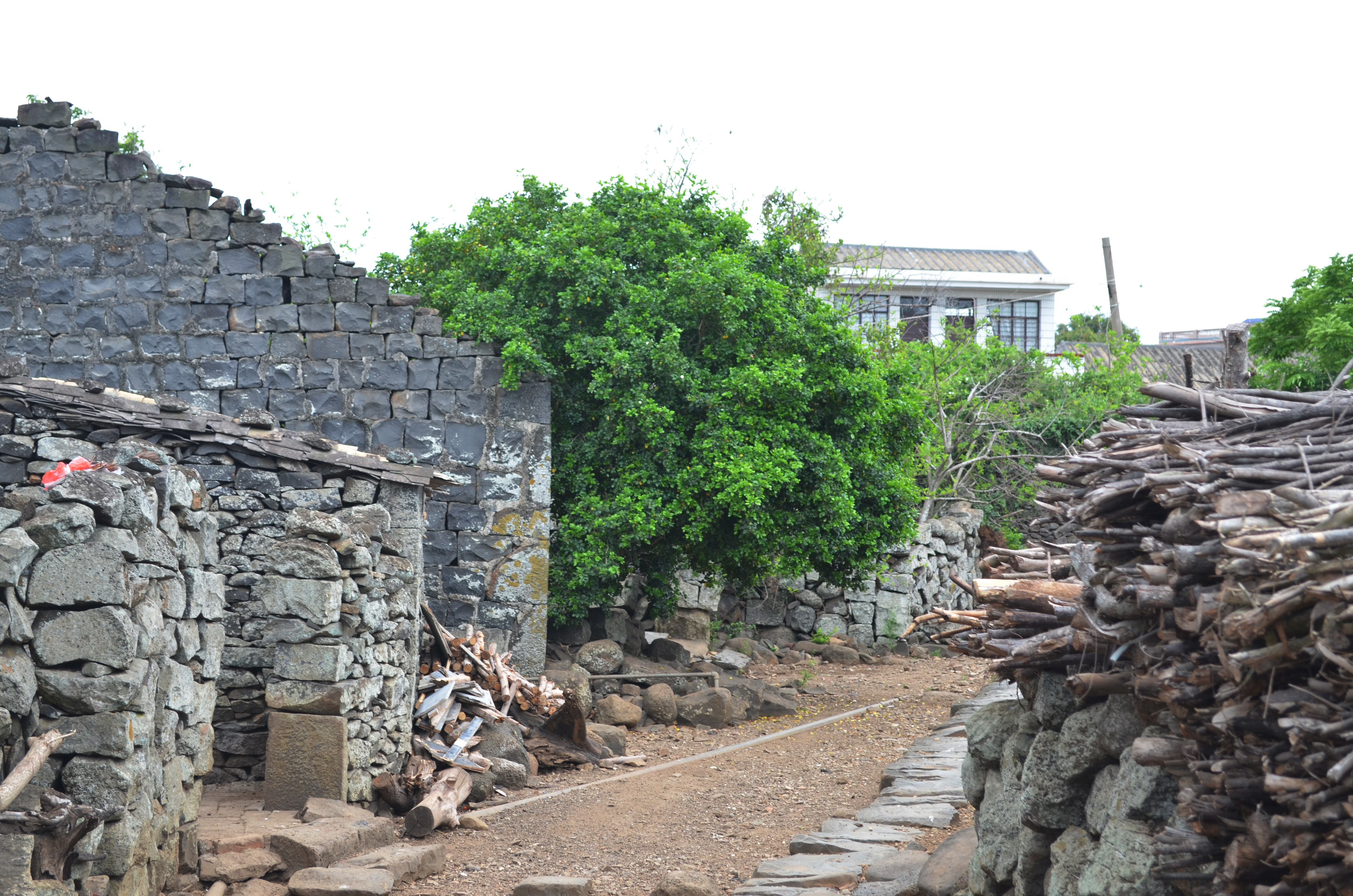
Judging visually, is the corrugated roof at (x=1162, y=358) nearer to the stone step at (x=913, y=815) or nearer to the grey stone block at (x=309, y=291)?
the stone step at (x=913, y=815)

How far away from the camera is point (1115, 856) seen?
3.91 metres

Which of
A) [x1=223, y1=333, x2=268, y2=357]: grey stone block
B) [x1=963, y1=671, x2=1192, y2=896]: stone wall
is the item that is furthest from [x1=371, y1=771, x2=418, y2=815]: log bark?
[x1=223, y1=333, x2=268, y2=357]: grey stone block

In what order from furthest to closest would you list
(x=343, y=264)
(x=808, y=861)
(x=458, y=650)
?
(x=343, y=264) → (x=458, y=650) → (x=808, y=861)

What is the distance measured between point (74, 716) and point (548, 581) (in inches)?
288

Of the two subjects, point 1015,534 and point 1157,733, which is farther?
point 1015,534

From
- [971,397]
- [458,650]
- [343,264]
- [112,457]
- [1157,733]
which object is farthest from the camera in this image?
[971,397]

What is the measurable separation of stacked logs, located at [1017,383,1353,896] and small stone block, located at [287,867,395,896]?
393cm

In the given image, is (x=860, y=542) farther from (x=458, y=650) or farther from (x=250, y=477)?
(x=250, y=477)

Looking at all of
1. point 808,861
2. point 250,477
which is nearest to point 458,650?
point 250,477

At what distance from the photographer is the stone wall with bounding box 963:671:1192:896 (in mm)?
3844

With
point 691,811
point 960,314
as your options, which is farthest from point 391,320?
point 960,314

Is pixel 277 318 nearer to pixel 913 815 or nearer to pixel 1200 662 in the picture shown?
pixel 913 815

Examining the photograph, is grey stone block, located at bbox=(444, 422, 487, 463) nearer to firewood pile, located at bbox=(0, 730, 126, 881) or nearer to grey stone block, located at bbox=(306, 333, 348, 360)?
grey stone block, located at bbox=(306, 333, 348, 360)

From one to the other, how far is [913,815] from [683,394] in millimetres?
5872
